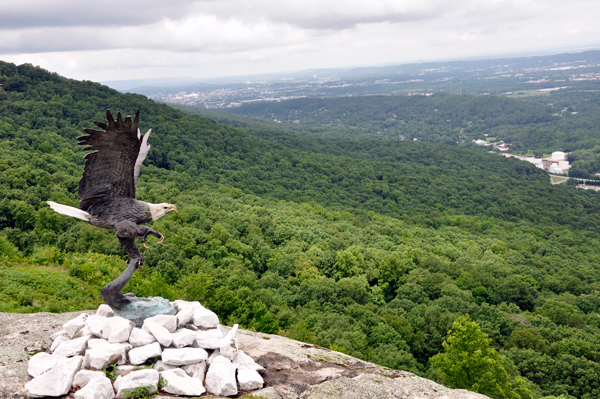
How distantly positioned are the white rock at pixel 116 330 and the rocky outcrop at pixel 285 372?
4.25 feet

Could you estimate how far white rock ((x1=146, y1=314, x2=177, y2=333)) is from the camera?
10.3 m

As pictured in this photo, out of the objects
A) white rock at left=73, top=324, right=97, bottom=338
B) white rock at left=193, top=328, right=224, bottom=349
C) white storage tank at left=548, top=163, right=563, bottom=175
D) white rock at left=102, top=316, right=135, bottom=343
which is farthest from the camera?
white storage tank at left=548, top=163, right=563, bottom=175

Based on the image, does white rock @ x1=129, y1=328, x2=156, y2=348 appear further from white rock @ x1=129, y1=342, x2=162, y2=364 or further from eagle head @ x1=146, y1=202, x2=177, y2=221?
eagle head @ x1=146, y1=202, x2=177, y2=221

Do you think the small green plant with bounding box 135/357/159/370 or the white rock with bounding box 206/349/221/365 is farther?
the white rock with bounding box 206/349/221/365

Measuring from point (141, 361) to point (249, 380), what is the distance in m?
2.74

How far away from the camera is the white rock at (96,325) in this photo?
395 inches

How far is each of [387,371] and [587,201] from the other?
120369 millimetres

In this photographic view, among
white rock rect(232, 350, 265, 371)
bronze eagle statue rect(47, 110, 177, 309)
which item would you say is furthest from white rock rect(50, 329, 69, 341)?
white rock rect(232, 350, 265, 371)

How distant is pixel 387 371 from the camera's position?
1112 centimetres

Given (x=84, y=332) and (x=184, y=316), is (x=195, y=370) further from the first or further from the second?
(x=84, y=332)

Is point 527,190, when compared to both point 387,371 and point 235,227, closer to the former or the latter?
point 235,227

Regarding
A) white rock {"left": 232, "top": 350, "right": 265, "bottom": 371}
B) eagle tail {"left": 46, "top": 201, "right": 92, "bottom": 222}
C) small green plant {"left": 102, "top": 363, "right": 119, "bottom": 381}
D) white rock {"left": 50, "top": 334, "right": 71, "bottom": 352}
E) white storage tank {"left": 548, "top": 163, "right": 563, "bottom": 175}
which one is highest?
eagle tail {"left": 46, "top": 201, "right": 92, "bottom": 222}

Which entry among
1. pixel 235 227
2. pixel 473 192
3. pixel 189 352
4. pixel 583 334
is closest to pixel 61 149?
pixel 235 227

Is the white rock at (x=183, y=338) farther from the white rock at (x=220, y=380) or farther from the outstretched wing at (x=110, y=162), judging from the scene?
the outstretched wing at (x=110, y=162)
